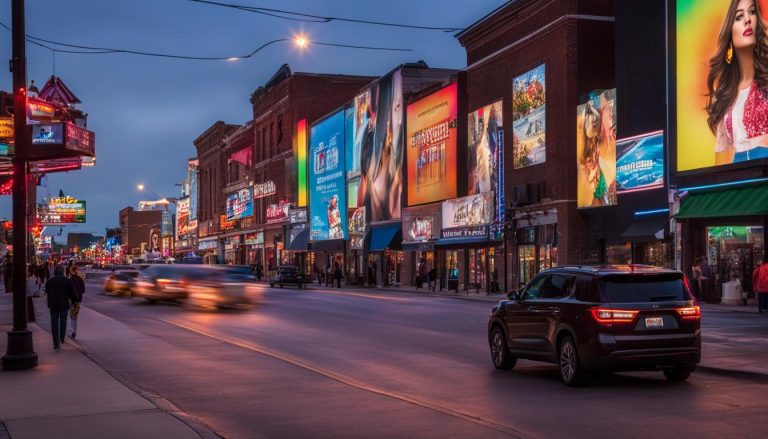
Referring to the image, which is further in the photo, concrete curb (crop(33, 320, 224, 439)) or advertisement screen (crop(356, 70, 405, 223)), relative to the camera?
advertisement screen (crop(356, 70, 405, 223))

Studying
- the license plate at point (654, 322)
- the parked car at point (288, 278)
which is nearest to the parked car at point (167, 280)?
the license plate at point (654, 322)

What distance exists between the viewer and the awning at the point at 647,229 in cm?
3753

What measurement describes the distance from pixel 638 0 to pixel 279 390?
31771mm

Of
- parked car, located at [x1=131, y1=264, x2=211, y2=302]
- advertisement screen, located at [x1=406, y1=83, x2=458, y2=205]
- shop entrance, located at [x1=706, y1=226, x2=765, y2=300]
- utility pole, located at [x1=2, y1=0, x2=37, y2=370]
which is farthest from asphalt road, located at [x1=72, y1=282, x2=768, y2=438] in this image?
advertisement screen, located at [x1=406, y1=83, x2=458, y2=205]

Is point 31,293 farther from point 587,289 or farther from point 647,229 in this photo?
point 587,289

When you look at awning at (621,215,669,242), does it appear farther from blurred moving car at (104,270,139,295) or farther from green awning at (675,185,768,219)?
blurred moving car at (104,270,139,295)

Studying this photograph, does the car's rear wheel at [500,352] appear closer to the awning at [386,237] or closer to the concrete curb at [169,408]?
the concrete curb at [169,408]

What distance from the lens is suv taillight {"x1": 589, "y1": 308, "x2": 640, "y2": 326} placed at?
501 inches

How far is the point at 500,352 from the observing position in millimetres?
15398

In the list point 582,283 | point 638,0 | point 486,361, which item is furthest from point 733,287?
point 582,283

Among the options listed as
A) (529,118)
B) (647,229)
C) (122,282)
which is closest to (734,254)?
(647,229)

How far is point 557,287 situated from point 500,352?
6.20 ft

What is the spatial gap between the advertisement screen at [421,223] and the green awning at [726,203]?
2407cm

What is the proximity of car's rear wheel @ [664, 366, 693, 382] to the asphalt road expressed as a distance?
241 millimetres
